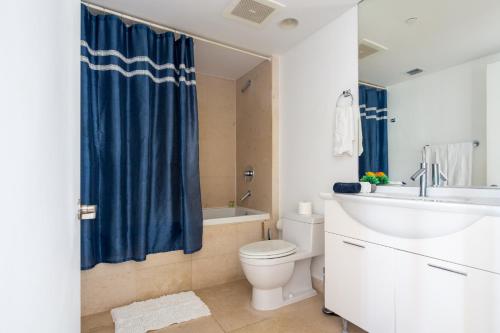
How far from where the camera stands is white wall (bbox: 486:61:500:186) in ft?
4.24

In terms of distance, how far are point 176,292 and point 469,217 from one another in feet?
6.66

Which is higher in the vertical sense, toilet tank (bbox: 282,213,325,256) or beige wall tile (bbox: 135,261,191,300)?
toilet tank (bbox: 282,213,325,256)

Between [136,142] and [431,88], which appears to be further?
[136,142]

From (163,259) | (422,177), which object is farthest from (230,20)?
(163,259)

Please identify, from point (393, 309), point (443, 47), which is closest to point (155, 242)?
point (393, 309)

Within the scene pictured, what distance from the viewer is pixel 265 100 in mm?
2818

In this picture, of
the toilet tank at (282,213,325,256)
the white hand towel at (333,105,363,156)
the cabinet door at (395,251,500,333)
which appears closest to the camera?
the cabinet door at (395,251,500,333)

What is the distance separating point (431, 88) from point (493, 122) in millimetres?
386

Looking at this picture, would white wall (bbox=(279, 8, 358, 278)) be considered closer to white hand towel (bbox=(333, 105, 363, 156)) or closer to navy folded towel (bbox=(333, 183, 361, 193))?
white hand towel (bbox=(333, 105, 363, 156))

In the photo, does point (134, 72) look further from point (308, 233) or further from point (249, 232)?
point (308, 233)

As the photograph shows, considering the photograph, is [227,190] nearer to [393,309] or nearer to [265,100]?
[265,100]

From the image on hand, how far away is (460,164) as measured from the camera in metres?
1.44

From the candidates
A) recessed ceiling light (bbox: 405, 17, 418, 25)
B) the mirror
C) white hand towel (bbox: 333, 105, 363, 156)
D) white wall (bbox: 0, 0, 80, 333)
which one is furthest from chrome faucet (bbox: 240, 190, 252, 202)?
white wall (bbox: 0, 0, 80, 333)

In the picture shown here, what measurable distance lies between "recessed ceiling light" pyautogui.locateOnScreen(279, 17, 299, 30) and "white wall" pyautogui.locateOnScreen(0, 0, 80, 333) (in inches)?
69.4
